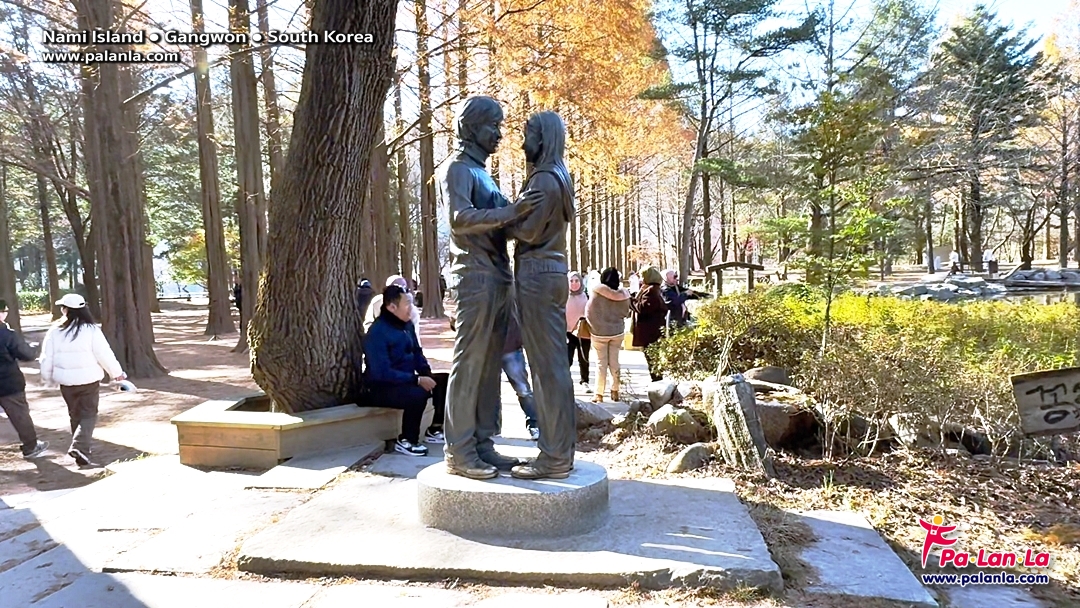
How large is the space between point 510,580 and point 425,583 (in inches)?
16.7

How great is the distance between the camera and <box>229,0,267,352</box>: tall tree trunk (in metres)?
14.6

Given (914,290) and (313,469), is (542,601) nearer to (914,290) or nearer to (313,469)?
(313,469)

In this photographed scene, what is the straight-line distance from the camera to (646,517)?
13.6ft

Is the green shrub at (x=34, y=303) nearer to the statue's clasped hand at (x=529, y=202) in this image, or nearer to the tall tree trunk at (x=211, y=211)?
the tall tree trunk at (x=211, y=211)

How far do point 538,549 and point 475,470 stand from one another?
1.99ft

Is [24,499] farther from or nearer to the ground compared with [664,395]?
nearer to the ground

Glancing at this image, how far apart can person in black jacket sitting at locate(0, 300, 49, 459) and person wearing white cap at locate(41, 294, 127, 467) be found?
332 millimetres

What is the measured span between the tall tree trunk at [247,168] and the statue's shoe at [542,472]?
11558mm

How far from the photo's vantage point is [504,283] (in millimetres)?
4164

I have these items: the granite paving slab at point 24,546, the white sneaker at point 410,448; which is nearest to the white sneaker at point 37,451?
the granite paving slab at point 24,546

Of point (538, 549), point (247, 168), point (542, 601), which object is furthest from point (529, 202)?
point (247, 168)

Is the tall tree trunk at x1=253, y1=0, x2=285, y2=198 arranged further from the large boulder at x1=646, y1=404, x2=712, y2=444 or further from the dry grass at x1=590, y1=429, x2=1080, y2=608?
the dry grass at x1=590, y1=429, x2=1080, y2=608

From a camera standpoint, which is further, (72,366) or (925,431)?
(72,366)

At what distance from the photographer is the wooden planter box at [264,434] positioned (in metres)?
5.72
